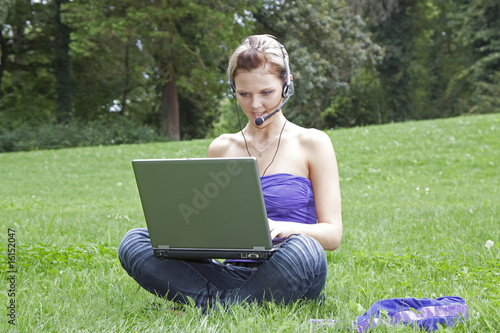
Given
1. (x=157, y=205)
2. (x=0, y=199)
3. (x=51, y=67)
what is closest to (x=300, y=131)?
(x=157, y=205)

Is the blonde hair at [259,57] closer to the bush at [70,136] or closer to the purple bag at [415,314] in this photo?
the purple bag at [415,314]

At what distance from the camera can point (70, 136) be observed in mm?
23891

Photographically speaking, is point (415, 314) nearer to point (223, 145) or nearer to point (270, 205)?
point (270, 205)

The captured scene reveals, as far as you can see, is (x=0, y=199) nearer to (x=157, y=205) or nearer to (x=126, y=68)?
(x=157, y=205)

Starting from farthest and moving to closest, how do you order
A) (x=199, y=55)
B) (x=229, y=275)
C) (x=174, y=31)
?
(x=199, y=55) < (x=174, y=31) < (x=229, y=275)

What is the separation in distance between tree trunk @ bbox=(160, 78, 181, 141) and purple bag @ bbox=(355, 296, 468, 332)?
23.6 meters

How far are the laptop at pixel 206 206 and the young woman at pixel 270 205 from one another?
11.1 inches

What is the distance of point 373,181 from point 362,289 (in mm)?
7769

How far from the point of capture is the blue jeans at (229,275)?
270cm

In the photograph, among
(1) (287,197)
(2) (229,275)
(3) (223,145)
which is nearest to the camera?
(1) (287,197)

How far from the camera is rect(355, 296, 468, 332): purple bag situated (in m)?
2.54

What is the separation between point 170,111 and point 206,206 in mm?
24067

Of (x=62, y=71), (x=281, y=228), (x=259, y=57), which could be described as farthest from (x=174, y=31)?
(x=281, y=228)

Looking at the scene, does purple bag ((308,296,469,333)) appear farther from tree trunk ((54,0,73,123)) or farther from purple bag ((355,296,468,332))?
tree trunk ((54,0,73,123))
